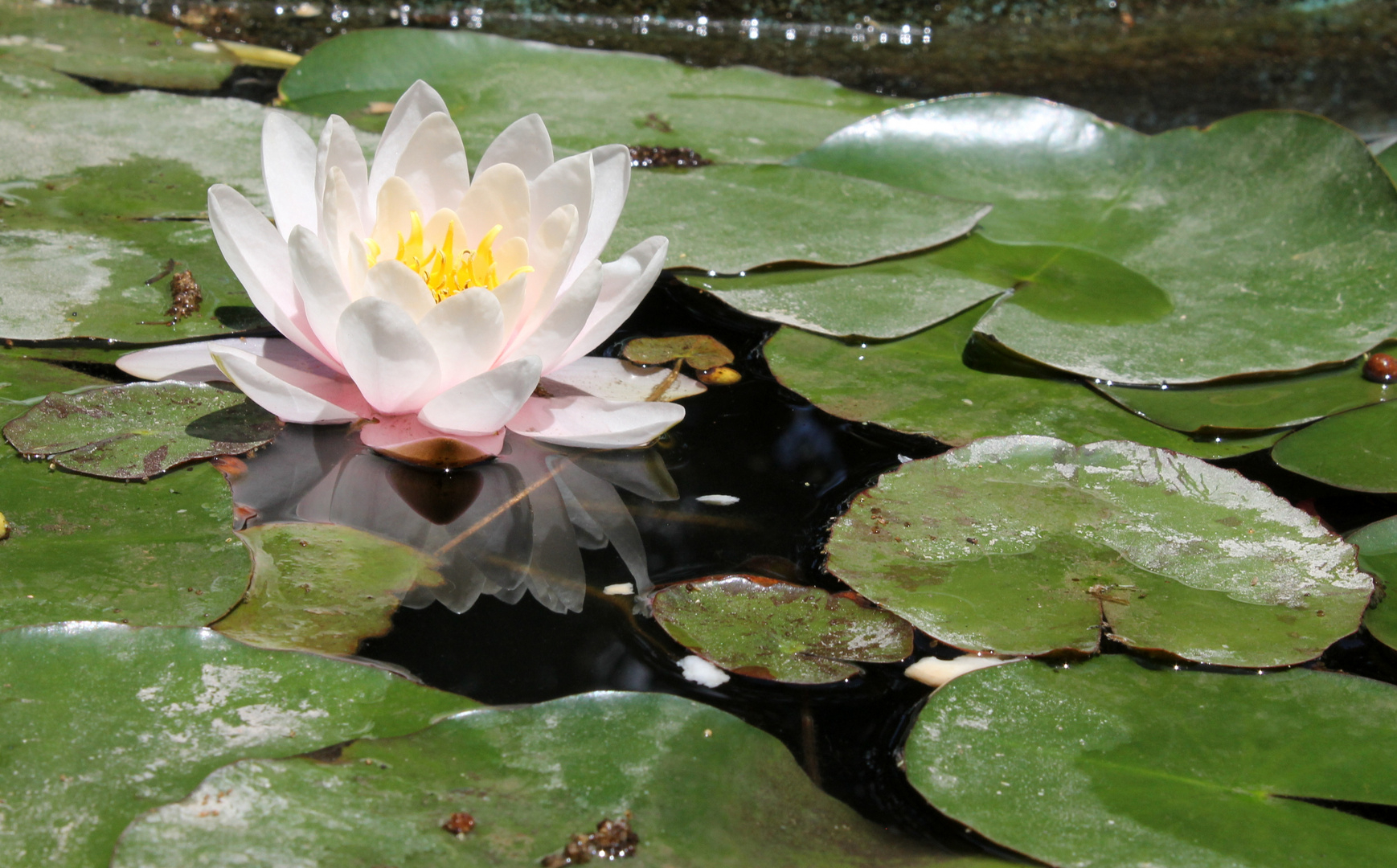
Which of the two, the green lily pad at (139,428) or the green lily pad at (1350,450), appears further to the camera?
the green lily pad at (1350,450)

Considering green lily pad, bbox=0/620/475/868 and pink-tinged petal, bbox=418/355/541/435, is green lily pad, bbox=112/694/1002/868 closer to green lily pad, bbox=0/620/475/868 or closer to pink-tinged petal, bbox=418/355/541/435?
green lily pad, bbox=0/620/475/868

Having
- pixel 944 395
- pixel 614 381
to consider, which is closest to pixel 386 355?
pixel 614 381

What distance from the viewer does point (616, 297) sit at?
4.66 feet

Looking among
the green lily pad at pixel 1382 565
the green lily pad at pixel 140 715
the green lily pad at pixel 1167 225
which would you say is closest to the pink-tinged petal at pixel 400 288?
the green lily pad at pixel 140 715

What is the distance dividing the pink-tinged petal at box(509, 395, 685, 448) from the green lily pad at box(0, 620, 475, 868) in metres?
0.47

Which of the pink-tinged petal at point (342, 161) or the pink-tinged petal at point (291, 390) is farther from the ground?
the pink-tinged petal at point (342, 161)

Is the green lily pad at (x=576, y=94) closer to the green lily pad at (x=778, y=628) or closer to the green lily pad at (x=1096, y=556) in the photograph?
the green lily pad at (x=1096, y=556)

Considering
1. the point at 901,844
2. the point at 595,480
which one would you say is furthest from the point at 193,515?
the point at 901,844

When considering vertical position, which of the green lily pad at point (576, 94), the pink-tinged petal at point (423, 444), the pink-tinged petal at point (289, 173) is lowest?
the pink-tinged petal at point (423, 444)

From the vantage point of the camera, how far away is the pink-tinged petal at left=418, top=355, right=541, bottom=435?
3.96 feet

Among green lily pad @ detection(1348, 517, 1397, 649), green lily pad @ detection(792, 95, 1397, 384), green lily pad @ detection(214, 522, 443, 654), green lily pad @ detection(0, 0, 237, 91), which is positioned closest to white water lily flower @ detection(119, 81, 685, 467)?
green lily pad @ detection(214, 522, 443, 654)

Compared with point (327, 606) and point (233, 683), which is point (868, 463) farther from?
point (233, 683)

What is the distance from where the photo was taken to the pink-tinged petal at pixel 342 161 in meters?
1.31

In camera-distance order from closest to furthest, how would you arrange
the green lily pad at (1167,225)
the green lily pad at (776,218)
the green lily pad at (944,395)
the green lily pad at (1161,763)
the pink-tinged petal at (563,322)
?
the green lily pad at (1161,763), the pink-tinged petal at (563,322), the green lily pad at (944,395), the green lily pad at (1167,225), the green lily pad at (776,218)
